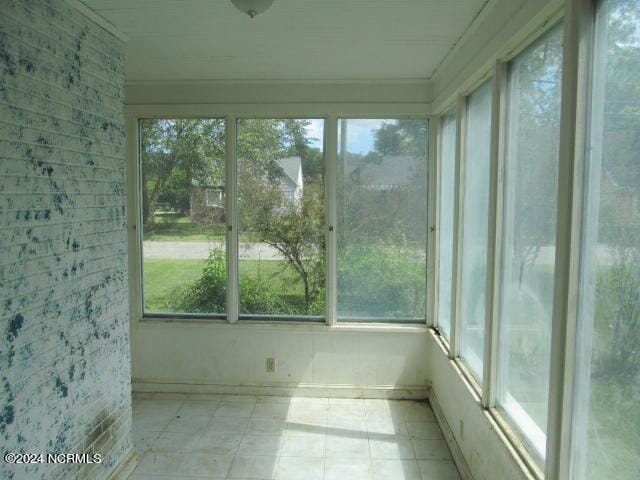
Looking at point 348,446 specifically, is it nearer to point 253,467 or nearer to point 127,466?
point 253,467

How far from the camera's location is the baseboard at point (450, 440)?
2509 mm

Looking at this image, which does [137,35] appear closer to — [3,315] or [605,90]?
[3,315]

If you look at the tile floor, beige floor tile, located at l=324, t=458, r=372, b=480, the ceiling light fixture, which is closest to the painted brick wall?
the tile floor

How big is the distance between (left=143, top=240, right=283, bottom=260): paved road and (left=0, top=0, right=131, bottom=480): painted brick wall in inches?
43.5

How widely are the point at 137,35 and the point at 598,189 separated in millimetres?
2418

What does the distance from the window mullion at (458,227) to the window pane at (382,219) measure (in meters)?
0.74

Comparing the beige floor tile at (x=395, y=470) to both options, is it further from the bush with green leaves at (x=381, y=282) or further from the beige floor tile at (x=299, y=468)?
the bush with green leaves at (x=381, y=282)

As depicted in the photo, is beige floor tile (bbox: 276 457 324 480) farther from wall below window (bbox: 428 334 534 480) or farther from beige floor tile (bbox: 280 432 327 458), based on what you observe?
wall below window (bbox: 428 334 534 480)

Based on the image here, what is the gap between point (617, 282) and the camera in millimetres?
1217

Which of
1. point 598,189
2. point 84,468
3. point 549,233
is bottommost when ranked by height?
point 84,468

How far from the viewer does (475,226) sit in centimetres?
255

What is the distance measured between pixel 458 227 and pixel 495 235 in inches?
27.5

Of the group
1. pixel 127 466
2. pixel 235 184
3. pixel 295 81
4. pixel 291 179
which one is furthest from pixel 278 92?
pixel 127 466

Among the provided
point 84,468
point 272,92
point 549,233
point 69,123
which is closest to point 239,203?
point 272,92
